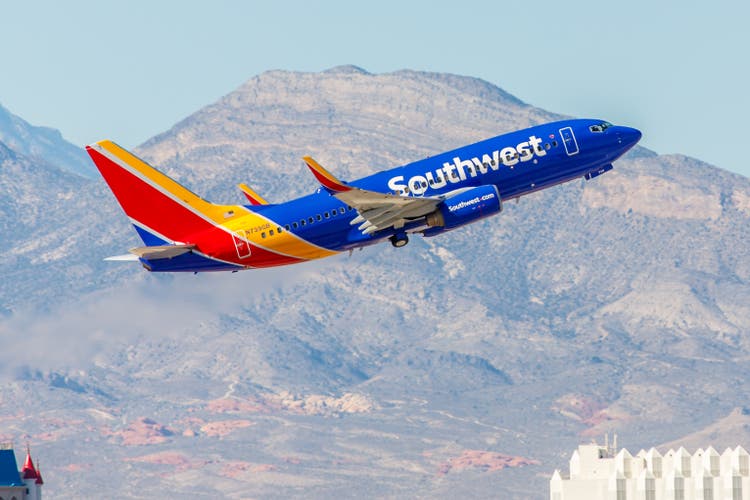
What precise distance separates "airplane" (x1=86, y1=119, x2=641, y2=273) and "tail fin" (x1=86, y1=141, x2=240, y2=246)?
0.09m

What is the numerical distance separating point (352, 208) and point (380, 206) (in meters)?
3.25

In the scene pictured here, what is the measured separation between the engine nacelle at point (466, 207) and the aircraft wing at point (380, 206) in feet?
2.81

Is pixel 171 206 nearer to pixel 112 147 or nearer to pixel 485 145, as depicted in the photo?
Answer: pixel 112 147

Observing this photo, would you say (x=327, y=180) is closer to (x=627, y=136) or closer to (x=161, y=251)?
(x=161, y=251)

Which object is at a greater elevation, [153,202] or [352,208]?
[153,202]

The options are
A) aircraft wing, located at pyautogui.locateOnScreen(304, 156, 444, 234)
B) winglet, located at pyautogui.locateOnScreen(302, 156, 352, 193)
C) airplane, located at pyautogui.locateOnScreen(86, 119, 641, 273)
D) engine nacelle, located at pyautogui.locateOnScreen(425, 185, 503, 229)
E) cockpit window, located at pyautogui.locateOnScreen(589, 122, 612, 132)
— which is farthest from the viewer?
cockpit window, located at pyautogui.locateOnScreen(589, 122, 612, 132)

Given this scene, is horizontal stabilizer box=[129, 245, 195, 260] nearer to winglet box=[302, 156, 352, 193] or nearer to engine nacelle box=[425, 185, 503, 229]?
winglet box=[302, 156, 352, 193]

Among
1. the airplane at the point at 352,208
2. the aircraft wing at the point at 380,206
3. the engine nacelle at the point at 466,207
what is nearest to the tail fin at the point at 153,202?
the airplane at the point at 352,208

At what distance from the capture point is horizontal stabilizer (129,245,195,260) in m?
169

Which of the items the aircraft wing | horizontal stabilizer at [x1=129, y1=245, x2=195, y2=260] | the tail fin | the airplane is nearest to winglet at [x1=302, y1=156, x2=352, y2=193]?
the aircraft wing

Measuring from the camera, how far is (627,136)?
184 meters

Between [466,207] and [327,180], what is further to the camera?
[466,207]

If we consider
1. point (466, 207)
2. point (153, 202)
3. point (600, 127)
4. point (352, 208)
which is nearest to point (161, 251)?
point (153, 202)

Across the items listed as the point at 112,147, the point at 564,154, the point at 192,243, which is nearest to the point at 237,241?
the point at 192,243
